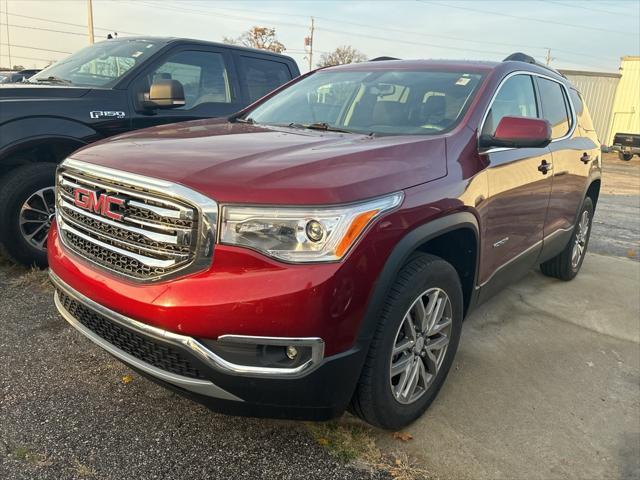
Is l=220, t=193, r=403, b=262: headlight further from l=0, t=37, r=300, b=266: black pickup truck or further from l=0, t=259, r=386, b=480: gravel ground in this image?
l=0, t=37, r=300, b=266: black pickup truck

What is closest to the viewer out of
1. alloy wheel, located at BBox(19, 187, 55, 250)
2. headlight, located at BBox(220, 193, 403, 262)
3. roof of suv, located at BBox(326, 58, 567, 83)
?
headlight, located at BBox(220, 193, 403, 262)

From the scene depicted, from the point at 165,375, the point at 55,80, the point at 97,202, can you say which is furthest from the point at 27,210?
the point at 165,375

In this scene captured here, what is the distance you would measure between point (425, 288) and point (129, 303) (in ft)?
4.17

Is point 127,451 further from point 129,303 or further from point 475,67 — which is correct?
point 475,67

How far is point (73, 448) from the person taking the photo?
229 centimetres

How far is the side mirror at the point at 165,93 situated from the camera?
4.13m

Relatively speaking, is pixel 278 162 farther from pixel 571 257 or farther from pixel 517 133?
pixel 571 257

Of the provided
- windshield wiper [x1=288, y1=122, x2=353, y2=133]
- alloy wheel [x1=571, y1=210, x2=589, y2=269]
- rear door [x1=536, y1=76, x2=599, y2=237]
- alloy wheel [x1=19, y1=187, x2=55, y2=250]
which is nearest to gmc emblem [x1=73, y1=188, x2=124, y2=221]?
windshield wiper [x1=288, y1=122, x2=353, y2=133]

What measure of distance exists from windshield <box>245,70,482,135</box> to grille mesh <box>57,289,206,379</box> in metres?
Result: 1.61

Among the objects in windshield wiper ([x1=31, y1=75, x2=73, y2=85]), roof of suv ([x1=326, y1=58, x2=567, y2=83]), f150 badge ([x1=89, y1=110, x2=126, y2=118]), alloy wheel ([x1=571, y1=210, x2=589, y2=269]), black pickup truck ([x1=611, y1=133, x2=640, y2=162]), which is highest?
roof of suv ([x1=326, y1=58, x2=567, y2=83])

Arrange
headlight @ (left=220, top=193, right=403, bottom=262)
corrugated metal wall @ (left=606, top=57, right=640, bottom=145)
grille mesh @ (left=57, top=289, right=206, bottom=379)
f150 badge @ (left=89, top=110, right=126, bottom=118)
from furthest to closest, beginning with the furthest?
corrugated metal wall @ (left=606, top=57, right=640, bottom=145) → f150 badge @ (left=89, top=110, right=126, bottom=118) → grille mesh @ (left=57, top=289, right=206, bottom=379) → headlight @ (left=220, top=193, right=403, bottom=262)

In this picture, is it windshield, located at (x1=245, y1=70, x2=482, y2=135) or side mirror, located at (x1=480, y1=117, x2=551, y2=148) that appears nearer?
side mirror, located at (x1=480, y1=117, x2=551, y2=148)

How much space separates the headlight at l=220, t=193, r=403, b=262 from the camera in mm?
1905

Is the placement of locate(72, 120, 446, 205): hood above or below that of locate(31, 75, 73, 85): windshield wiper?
below
